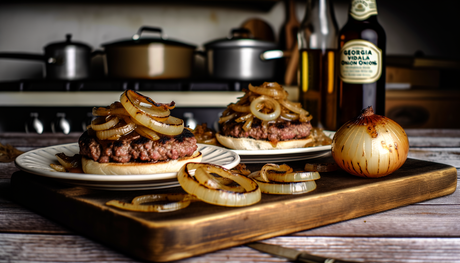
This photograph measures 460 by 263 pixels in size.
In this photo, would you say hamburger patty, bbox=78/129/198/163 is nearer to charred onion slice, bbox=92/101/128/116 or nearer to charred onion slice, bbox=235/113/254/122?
charred onion slice, bbox=92/101/128/116

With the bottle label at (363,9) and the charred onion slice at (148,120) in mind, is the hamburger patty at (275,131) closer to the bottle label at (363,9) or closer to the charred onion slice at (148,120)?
the charred onion slice at (148,120)

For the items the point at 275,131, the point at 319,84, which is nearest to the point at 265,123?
the point at 275,131

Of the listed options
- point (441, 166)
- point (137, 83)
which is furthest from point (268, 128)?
point (137, 83)

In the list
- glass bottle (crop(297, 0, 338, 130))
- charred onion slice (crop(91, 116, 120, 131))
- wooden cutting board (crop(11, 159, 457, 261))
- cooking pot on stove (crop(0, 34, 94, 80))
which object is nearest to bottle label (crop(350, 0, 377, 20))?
glass bottle (crop(297, 0, 338, 130))

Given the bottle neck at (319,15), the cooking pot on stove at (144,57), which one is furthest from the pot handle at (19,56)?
the bottle neck at (319,15)

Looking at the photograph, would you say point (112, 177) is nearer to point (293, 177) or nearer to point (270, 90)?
point (293, 177)

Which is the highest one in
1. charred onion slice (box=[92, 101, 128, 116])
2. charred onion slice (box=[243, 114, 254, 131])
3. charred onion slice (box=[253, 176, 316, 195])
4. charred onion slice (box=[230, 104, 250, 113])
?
charred onion slice (box=[92, 101, 128, 116])
